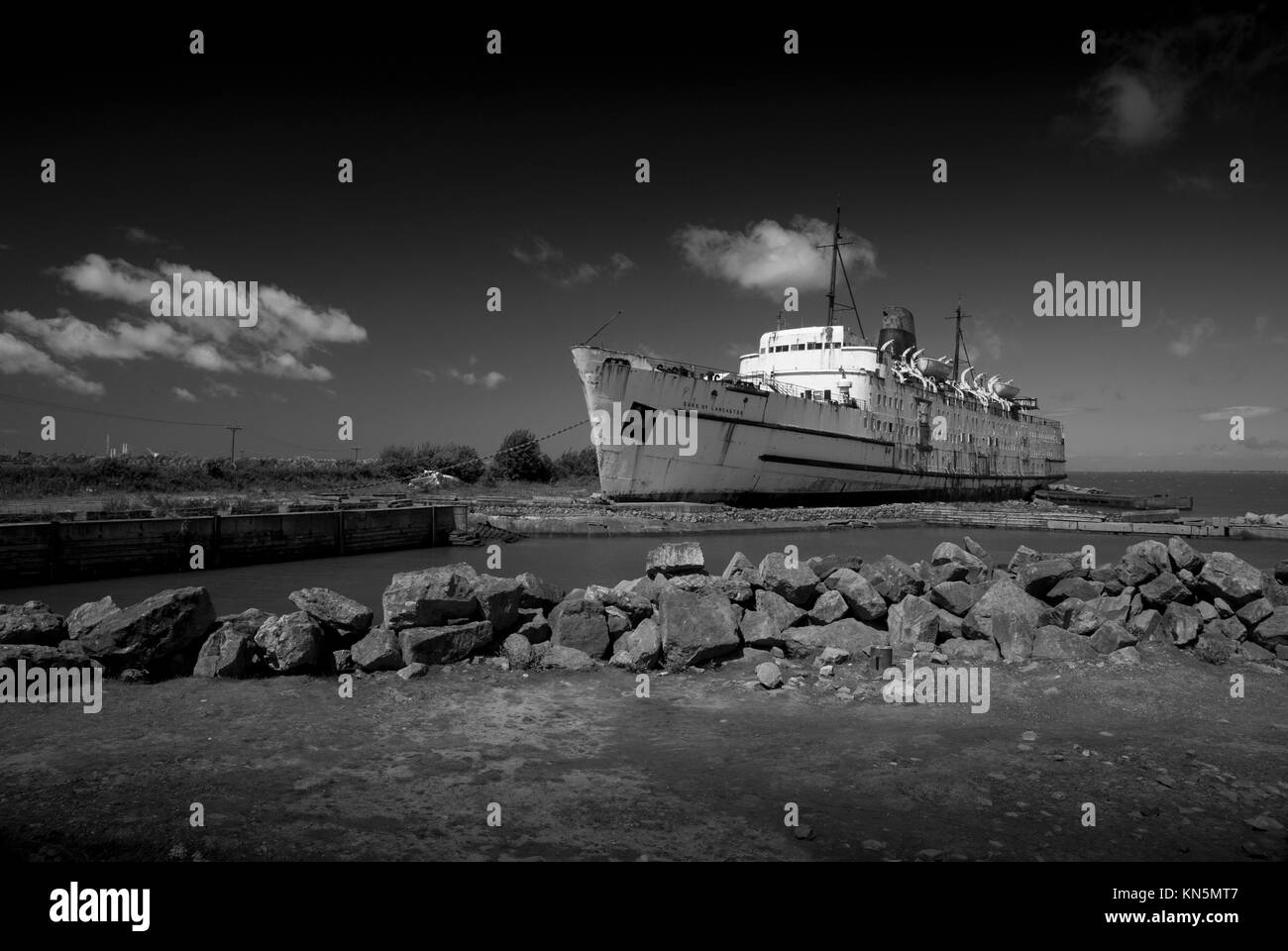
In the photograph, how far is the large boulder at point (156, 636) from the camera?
688cm

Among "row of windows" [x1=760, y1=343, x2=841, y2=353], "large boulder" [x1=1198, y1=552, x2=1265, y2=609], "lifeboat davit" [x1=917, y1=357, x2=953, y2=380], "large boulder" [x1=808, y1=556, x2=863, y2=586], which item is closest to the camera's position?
"large boulder" [x1=1198, y1=552, x2=1265, y2=609]

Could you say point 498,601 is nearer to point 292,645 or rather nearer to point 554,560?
point 292,645

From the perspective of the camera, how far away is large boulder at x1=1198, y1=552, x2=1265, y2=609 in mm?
8219

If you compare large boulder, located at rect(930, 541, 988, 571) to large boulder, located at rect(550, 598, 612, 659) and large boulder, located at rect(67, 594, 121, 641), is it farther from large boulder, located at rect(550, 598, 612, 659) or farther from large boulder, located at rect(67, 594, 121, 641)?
large boulder, located at rect(67, 594, 121, 641)

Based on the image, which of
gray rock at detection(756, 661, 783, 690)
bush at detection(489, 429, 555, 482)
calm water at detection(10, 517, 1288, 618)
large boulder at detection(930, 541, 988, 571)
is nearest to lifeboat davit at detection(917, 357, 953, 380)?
calm water at detection(10, 517, 1288, 618)

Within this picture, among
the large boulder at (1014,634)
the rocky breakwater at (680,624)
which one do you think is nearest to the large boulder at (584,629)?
the rocky breakwater at (680,624)

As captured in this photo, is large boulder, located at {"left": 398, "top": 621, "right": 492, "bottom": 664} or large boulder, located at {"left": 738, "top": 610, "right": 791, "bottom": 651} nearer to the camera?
large boulder, located at {"left": 398, "top": 621, "right": 492, "bottom": 664}

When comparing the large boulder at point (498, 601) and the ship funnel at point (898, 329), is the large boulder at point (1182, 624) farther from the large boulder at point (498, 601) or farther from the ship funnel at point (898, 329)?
the ship funnel at point (898, 329)

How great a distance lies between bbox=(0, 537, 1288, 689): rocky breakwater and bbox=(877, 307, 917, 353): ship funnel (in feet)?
125

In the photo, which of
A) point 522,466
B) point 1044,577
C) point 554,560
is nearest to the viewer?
point 1044,577

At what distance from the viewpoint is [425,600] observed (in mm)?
7566

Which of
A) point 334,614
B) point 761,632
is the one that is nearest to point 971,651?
point 761,632

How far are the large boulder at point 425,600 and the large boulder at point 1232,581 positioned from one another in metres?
8.27

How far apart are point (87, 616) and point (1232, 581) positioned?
12235 mm
